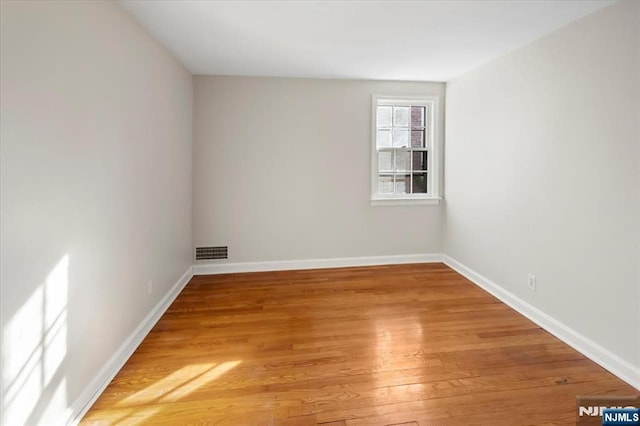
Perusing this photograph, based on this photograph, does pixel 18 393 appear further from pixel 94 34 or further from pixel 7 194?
pixel 94 34

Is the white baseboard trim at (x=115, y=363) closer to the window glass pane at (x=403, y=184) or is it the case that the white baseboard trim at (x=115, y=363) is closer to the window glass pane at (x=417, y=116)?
the window glass pane at (x=403, y=184)

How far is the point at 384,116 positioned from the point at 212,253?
9.50ft

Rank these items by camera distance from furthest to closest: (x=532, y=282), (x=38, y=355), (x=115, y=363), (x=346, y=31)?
1. (x=532, y=282)
2. (x=346, y=31)
3. (x=115, y=363)
4. (x=38, y=355)

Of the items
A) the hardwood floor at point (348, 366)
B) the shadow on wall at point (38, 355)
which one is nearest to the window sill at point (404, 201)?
the hardwood floor at point (348, 366)

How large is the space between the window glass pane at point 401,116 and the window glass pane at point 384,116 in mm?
72

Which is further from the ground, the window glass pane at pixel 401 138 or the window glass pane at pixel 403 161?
the window glass pane at pixel 401 138

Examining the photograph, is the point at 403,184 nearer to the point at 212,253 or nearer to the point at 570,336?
the point at 570,336

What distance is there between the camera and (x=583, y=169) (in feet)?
7.67

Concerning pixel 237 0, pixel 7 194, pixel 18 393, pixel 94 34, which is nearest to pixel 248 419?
pixel 18 393

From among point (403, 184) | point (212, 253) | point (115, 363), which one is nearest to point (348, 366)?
point (115, 363)

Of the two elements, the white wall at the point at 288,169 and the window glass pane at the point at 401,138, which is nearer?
the white wall at the point at 288,169

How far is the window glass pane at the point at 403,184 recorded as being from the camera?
440cm

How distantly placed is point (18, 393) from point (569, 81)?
3784 millimetres

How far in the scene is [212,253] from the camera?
13.3 feet
